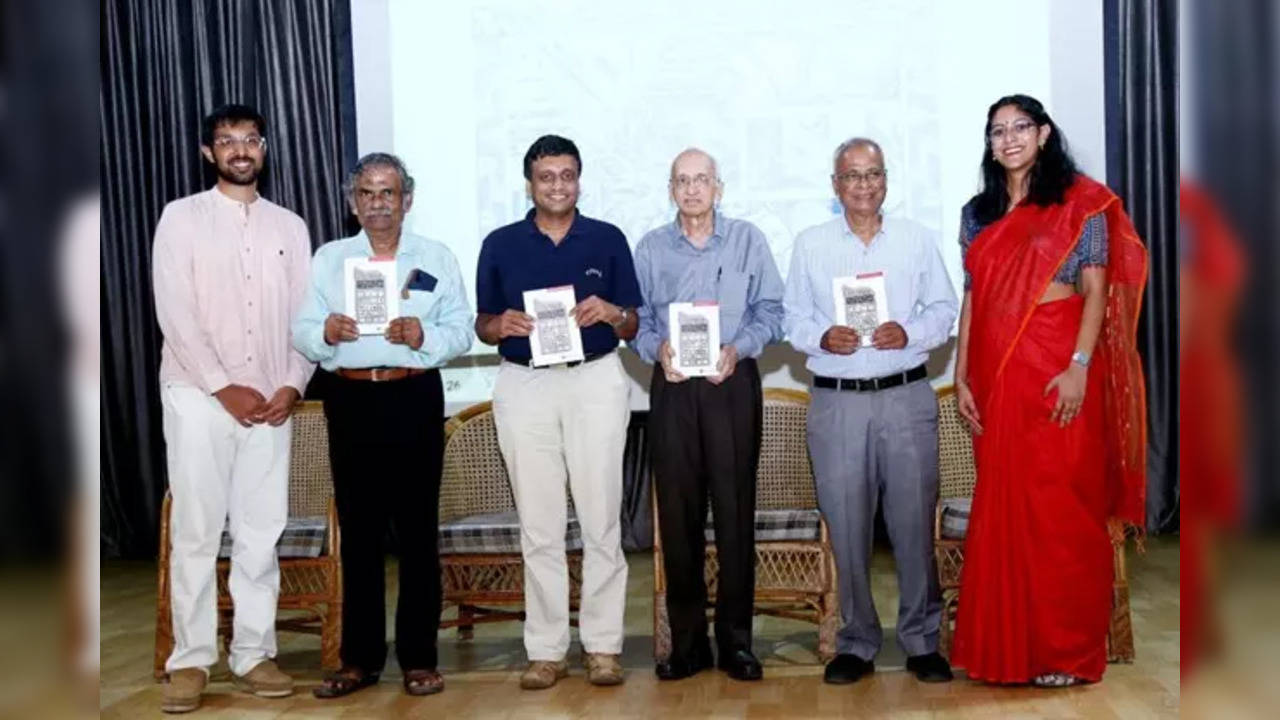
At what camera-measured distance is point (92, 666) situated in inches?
24.5

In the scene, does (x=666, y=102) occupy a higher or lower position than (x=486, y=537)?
higher

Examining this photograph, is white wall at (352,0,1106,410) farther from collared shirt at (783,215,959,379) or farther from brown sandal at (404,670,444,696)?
brown sandal at (404,670,444,696)

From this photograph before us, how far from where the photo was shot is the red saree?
3.69 metres

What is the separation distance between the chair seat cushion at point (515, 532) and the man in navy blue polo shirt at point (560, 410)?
0.32 meters

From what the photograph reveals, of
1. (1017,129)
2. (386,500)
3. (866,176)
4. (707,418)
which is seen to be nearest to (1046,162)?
(1017,129)

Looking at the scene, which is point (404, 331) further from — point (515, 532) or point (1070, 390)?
point (1070, 390)

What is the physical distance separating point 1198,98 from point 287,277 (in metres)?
3.69

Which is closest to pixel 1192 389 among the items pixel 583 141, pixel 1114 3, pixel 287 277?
pixel 287 277

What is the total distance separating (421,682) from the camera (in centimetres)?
388

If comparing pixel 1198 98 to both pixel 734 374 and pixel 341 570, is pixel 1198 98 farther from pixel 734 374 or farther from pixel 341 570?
pixel 341 570

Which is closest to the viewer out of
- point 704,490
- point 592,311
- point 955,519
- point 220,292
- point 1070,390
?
point 1070,390

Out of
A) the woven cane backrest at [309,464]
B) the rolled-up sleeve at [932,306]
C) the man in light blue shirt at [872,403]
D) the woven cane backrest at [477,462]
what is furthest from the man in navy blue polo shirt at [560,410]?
the woven cane backrest at [309,464]

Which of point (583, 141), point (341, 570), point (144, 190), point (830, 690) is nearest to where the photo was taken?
point (830, 690)

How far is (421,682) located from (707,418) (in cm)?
116
